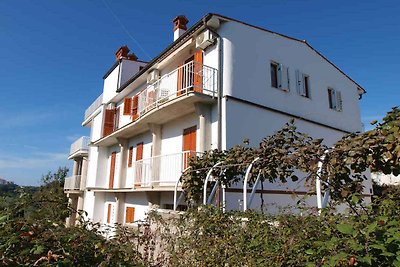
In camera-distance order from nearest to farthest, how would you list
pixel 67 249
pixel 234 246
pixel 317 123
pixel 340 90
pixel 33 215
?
pixel 67 249, pixel 33 215, pixel 234 246, pixel 317 123, pixel 340 90

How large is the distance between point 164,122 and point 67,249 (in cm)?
1154

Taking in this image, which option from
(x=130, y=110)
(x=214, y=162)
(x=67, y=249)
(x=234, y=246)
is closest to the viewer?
(x=67, y=249)

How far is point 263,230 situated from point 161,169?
8.88 meters

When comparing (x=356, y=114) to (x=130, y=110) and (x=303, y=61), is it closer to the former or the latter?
(x=303, y=61)

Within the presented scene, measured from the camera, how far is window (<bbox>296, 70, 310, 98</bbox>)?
43.8 ft

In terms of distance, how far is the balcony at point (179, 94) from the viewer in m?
10.5

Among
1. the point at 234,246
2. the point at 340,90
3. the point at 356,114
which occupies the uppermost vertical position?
the point at 340,90

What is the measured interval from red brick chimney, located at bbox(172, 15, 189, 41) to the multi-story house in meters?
0.06

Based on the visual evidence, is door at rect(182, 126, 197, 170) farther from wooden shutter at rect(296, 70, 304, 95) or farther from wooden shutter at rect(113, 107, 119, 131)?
wooden shutter at rect(113, 107, 119, 131)

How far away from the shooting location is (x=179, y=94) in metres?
12.6

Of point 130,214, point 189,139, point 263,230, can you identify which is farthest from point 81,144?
point 263,230

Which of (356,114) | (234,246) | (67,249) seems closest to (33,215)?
(67,249)

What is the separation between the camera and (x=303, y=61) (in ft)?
46.0

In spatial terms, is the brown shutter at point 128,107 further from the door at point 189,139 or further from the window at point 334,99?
the window at point 334,99
